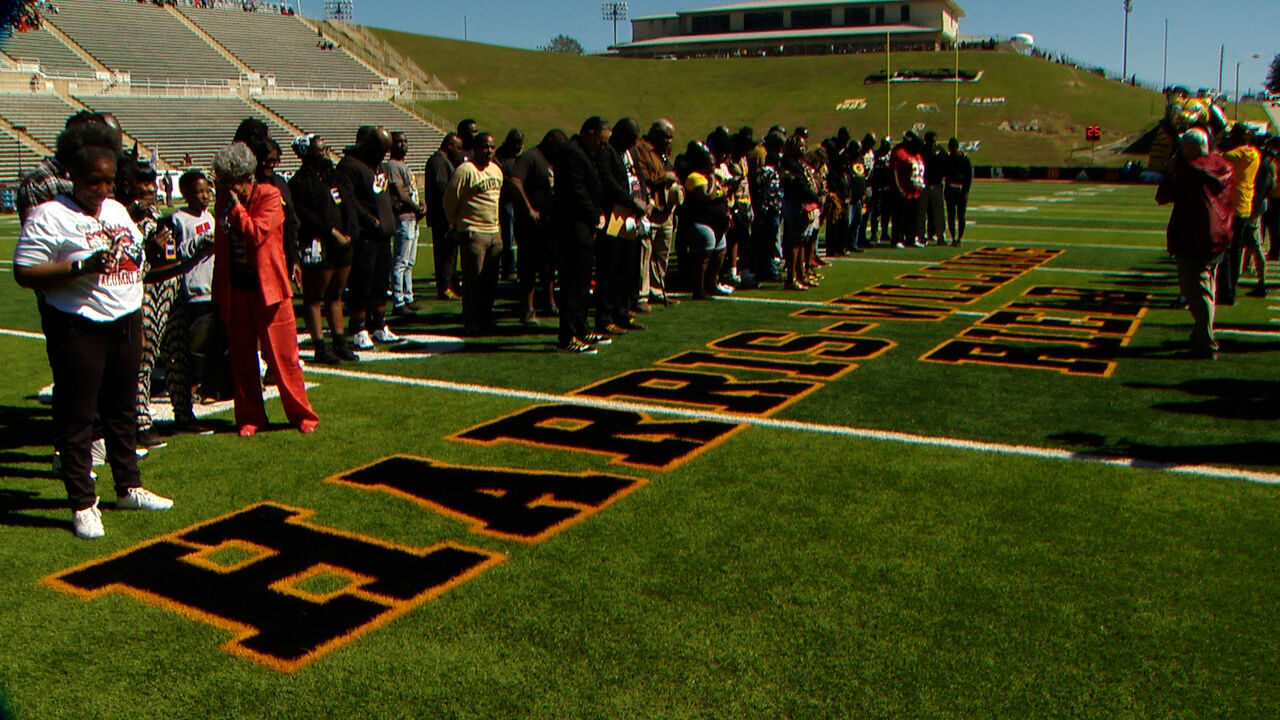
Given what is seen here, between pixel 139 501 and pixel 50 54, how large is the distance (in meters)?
48.6

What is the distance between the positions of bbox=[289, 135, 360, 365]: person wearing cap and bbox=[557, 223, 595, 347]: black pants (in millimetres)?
1559

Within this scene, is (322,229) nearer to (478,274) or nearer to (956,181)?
(478,274)

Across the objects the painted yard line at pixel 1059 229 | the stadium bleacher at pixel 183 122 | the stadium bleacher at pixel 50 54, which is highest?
the stadium bleacher at pixel 50 54

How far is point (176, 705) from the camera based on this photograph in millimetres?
3141

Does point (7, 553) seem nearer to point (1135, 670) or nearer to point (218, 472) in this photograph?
point (218, 472)

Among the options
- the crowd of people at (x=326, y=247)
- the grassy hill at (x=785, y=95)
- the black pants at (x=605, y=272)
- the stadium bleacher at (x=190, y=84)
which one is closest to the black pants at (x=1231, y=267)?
the crowd of people at (x=326, y=247)

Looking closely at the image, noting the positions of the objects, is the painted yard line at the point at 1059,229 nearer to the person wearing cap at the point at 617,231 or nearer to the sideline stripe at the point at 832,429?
the person wearing cap at the point at 617,231

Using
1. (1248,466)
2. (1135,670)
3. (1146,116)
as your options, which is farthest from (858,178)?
(1146,116)

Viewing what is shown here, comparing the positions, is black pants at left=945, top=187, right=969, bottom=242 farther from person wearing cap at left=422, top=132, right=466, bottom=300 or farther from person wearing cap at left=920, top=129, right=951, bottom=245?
person wearing cap at left=422, top=132, right=466, bottom=300

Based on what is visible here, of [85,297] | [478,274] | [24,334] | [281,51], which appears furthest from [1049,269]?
[281,51]

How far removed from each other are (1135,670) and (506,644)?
6.52 ft

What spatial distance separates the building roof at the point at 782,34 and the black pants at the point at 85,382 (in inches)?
3707

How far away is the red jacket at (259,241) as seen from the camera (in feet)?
19.0

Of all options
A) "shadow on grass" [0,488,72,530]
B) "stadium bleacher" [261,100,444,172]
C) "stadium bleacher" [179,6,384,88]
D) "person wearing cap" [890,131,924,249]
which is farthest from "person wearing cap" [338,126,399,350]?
"stadium bleacher" [179,6,384,88]
